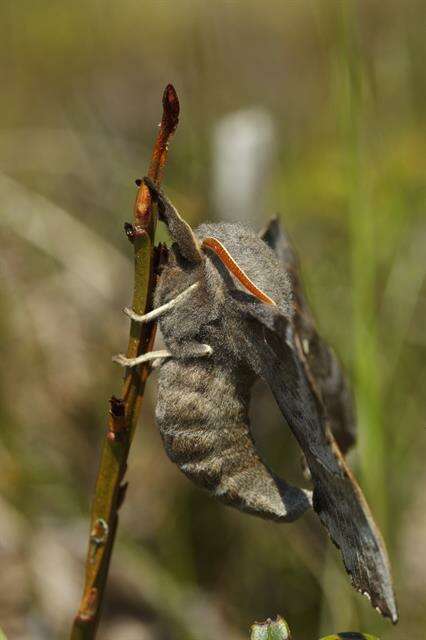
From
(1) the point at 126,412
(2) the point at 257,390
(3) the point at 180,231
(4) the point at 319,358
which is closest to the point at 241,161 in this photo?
(2) the point at 257,390

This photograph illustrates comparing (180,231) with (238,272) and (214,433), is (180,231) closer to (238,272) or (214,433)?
(238,272)

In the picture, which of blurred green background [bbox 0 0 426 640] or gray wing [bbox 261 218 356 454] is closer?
gray wing [bbox 261 218 356 454]

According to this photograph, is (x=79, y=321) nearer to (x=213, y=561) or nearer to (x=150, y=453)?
(x=150, y=453)

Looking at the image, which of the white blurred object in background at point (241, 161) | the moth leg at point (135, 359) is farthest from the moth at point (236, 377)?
the white blurred object in background at point (241, 161)

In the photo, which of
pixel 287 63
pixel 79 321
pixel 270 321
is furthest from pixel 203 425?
pixel 287 63

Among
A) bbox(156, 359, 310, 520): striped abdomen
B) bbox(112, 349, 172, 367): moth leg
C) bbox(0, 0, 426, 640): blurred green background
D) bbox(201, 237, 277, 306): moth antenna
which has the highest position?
bbox(201, 237, 277, 306): moth antenna

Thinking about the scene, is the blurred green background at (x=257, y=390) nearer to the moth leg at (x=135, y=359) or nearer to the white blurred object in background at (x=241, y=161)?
the white blurred object in background at (x=241, y=161)

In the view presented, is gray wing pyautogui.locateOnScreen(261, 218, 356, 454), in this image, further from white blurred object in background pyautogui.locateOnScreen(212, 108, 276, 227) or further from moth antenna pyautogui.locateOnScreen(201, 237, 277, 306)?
white blurred object in background pyautogui.locateOnScreen(212, 108, 276, 227)

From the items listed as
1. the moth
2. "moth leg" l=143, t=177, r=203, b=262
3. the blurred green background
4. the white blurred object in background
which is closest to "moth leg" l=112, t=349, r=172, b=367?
the moth
